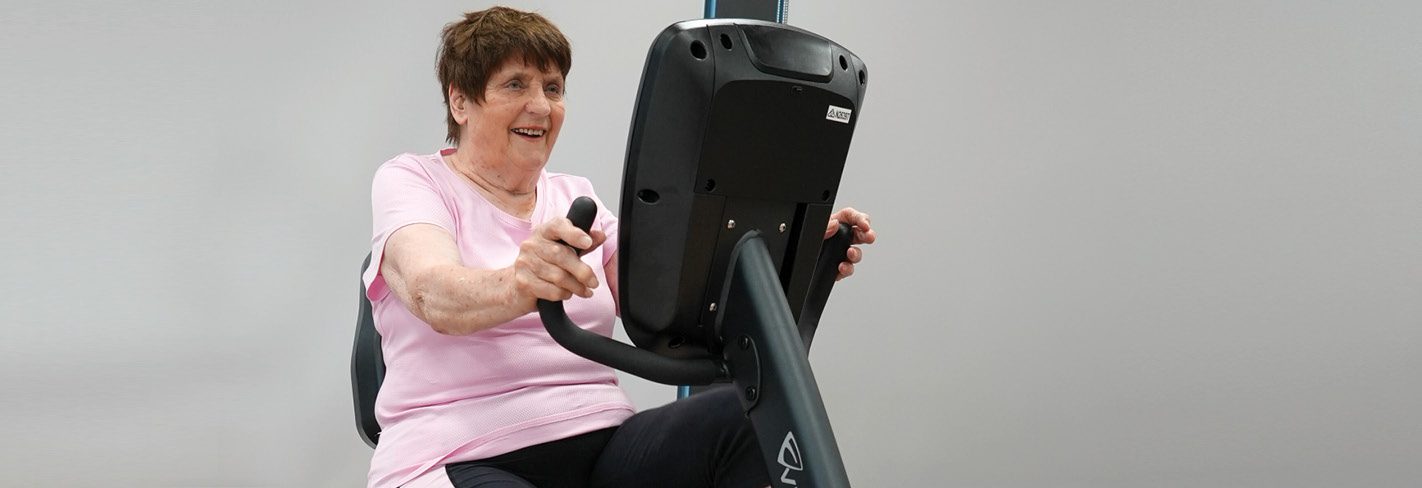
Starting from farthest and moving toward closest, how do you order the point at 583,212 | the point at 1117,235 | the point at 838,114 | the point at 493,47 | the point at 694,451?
the point at 1117,235 < the point at 493,47 < the point at 694,451 < the point at 838,114 < the point at 583,212

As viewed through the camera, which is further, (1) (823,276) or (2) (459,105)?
(2) (459,105)

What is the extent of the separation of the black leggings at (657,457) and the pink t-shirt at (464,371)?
0.08 ft

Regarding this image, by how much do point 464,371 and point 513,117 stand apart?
38cm

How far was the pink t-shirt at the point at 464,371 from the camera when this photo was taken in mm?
1447

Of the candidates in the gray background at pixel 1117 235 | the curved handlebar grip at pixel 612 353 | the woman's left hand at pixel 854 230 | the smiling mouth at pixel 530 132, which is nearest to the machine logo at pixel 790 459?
the curved handlebar grip at pixel 612 353

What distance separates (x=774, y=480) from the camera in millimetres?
1190

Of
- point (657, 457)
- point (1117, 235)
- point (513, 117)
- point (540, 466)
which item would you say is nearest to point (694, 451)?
point (657, 457)

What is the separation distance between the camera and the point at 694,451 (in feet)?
4.75

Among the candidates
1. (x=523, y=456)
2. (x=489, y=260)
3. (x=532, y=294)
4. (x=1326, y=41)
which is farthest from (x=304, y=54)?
(x=1326, y=41)

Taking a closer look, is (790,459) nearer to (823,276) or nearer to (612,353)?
(612,353)

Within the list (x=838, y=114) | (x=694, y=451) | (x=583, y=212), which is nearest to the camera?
(x=583, y=212)

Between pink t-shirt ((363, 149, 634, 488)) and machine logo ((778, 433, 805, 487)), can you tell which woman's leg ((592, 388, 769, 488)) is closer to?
pink t-shirt ((363, 149, 634, 488))

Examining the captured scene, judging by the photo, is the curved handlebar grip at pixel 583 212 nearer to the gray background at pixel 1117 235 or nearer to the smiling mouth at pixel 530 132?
the smiling mouth at pixel 530 132

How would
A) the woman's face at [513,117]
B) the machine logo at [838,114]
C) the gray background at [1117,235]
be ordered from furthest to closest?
the gray background at [1117,235] → the woman's face at [513,117] → the machine logo at [838,114]
